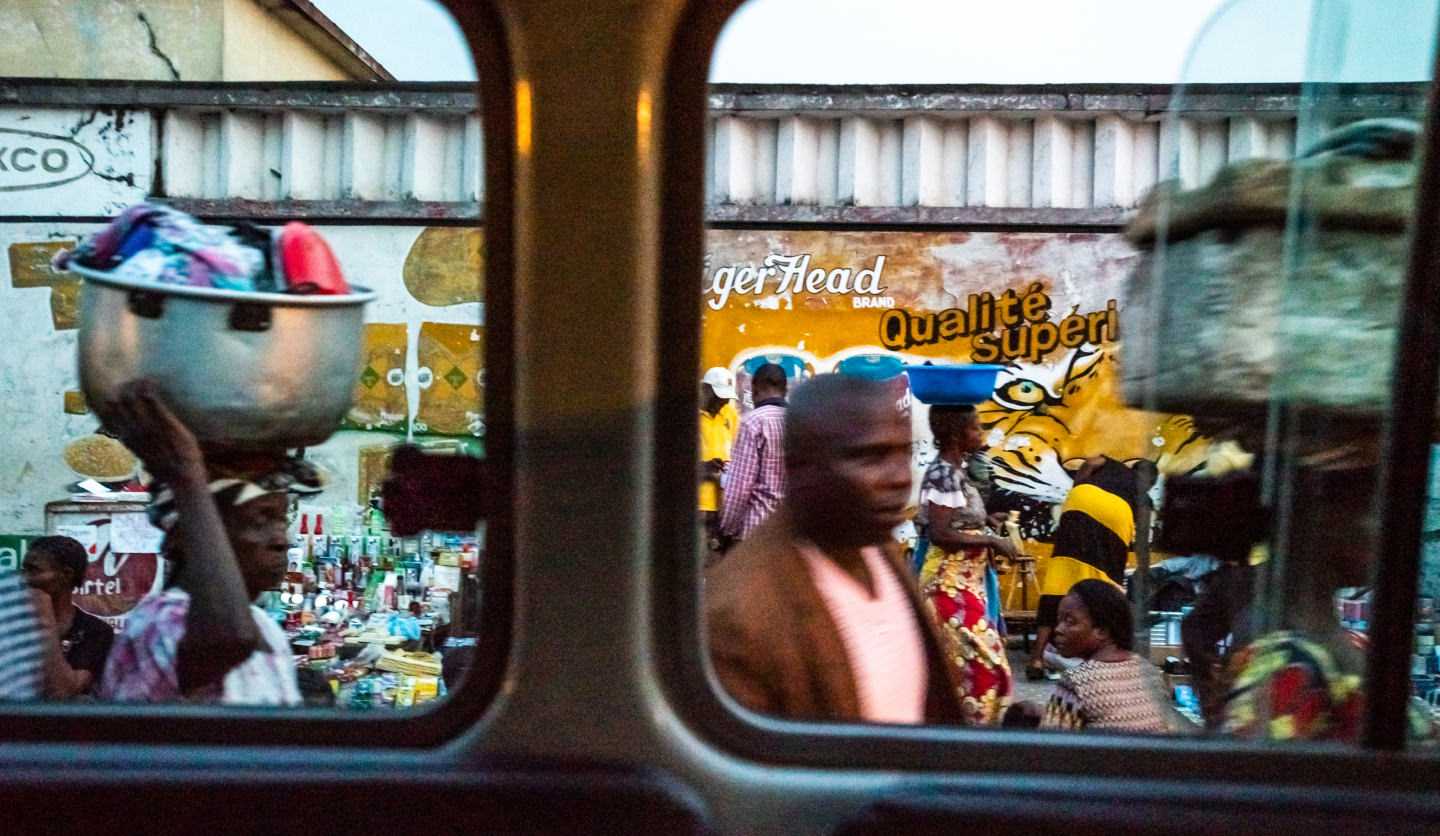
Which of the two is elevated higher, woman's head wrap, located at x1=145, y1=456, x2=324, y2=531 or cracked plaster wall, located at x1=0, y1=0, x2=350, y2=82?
cracked plaster wall, located at x1=0, y1=0, x2=350, y2=82

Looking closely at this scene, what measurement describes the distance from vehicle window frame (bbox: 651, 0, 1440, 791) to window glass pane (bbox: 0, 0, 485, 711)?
0.19m

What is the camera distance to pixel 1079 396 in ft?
5.76

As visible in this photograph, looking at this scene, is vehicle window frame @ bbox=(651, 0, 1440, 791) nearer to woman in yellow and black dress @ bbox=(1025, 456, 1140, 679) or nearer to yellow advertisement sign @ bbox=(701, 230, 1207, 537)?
yellow advertisement sign @ bbox=(701, 230, 1207, 537)

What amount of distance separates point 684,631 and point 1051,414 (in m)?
0.75

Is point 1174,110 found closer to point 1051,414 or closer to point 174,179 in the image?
point 1051,414

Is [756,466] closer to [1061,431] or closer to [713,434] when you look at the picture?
[713,434]

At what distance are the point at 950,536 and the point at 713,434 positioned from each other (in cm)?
66

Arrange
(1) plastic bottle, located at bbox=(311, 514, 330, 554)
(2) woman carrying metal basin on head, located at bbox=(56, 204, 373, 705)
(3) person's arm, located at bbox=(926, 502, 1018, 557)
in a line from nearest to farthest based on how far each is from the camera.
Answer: (2) woman carrying metal basin on head, located at bbox=(56, 204, 373, 705)
(1) plastic bottle, located at bbox=(311, 514, 330, 554)
(3) person's arm, located at bbox=(926, 502, 1018, 557)

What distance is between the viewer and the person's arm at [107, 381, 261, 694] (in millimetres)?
1415

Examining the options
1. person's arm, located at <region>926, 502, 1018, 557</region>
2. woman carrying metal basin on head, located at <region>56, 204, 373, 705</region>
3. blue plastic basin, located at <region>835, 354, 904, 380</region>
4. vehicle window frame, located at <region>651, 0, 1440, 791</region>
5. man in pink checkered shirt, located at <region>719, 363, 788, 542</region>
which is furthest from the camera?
person's arm, located at <region>926, 502, 1018, 557</region>

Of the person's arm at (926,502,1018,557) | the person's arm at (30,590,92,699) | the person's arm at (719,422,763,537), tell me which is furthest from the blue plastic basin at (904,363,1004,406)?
the person's arm at (30,590,92,699)

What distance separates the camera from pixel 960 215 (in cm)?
196

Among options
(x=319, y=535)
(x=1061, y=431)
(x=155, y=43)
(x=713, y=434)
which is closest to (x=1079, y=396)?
(x=1061, y=431)

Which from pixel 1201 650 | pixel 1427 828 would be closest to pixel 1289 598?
pixel 1201 650
